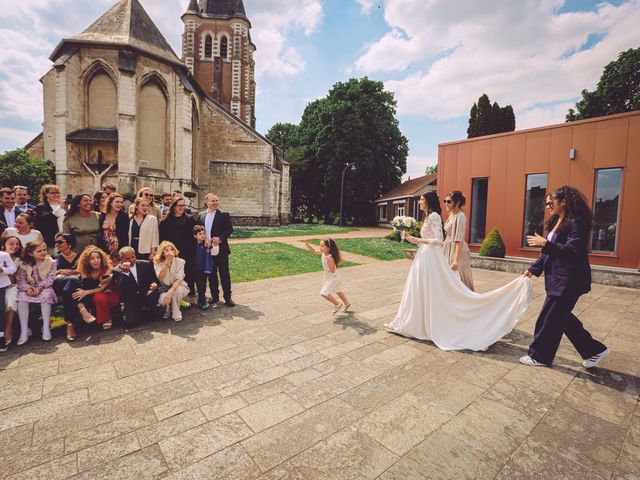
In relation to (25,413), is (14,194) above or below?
above

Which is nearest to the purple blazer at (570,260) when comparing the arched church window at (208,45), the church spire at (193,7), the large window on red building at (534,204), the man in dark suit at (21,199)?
the man in dark suit at (21,199)

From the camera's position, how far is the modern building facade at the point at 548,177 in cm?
971

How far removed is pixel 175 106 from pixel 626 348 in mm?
25827

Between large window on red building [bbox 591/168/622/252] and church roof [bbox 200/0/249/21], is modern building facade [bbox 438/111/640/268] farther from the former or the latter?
church roof [bbox 200/0/249/21]

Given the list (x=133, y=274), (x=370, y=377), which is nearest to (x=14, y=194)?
(x=133, y=274)

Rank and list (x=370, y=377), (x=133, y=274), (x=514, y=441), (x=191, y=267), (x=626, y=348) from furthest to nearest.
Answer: (x=191, y=267)
(x=133, y=274)
(x=626, y=348)
(x=370, y=377)
(x=514, y=441)

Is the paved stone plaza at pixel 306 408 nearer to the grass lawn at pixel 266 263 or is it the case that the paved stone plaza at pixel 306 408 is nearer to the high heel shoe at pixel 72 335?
the high heel shoe at pixel 72 335

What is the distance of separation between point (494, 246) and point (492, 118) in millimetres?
28511

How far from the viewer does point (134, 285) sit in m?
5.14

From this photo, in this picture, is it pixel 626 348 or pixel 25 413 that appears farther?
pixel 626 348

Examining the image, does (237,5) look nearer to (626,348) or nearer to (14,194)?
(14,194)

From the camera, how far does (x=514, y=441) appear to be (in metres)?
2.53

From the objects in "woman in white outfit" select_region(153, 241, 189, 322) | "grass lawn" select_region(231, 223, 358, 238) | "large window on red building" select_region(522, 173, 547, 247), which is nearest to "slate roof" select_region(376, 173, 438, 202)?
"grass lawn" select_region(231, 223, 358, 238)

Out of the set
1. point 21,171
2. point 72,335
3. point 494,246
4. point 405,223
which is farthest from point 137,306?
point 21,171
